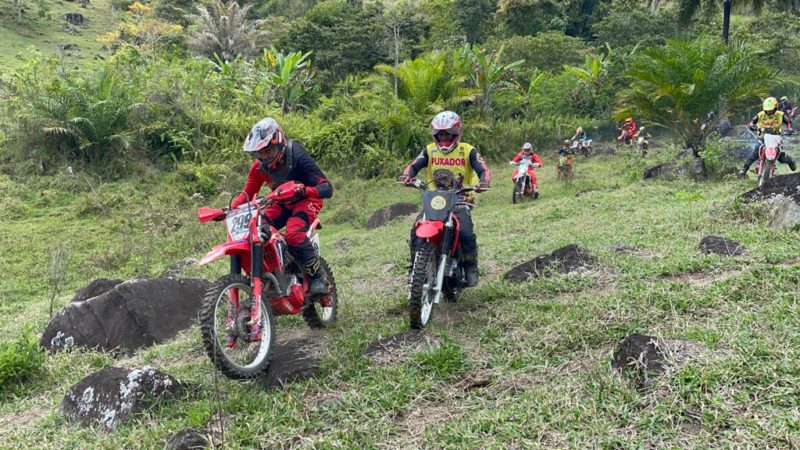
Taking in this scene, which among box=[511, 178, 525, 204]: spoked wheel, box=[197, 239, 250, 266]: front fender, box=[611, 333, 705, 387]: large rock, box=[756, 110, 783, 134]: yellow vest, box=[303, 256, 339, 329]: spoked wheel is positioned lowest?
box=[511, 178, 525, 204]: spoked wheel

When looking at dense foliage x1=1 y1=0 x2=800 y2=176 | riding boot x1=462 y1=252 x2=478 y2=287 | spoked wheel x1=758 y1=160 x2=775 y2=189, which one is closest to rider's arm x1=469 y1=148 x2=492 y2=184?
riding boot x1=462 y1=252 x2=478 y2=287

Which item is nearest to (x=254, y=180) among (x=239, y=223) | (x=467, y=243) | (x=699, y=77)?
(x=239, y=223)

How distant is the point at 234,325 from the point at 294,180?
1304 mm

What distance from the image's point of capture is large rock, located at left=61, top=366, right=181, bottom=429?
10.8 feet

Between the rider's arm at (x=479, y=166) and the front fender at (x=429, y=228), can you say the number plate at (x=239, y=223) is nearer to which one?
the front fender at (x=429, y=228)

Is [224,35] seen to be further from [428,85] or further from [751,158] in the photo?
[751,158]

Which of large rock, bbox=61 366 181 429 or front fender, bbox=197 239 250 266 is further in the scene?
front fender, bbox=197 239 250 266

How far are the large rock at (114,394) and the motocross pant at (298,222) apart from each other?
1215mm

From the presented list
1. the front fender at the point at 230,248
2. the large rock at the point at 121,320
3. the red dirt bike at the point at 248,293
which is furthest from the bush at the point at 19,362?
the front fender at the point at 230,248

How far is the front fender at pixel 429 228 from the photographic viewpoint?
417 centimetres

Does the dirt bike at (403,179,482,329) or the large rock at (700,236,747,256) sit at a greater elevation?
the dirt bike at (403,179,482,329)

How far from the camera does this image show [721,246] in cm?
524

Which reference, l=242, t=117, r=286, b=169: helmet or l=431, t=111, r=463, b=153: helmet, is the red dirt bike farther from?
l=431, t=111, r=463, b=153: helmet

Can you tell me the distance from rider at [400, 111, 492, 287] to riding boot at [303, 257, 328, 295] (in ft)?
2.44
